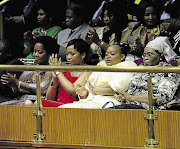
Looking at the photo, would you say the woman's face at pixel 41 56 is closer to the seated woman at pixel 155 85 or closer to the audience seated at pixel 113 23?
the audience seated at pixel 113 23

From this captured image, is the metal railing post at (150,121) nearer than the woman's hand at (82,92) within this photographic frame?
Yes

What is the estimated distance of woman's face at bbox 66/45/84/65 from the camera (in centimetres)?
→ 493

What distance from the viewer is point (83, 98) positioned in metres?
4.40

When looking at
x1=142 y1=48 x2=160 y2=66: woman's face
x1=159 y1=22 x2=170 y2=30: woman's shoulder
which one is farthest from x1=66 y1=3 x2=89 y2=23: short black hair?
x1=142 y1=48 x2=160 y2=66: woman's face

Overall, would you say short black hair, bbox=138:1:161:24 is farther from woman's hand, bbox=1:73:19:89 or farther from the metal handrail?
the metal handrail

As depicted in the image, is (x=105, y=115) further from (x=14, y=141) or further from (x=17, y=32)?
(x=17, y=32)

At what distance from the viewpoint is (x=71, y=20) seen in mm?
5914

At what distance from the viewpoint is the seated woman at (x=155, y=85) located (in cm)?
393

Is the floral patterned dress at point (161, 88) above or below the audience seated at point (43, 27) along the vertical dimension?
below

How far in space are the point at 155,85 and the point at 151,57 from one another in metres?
0.43

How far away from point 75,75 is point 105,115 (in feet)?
4.00

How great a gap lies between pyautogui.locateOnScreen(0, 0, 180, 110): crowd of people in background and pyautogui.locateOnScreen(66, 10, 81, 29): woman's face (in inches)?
0.5

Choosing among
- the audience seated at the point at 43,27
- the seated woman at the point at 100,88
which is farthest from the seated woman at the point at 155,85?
the audience seated at the point at 43,27

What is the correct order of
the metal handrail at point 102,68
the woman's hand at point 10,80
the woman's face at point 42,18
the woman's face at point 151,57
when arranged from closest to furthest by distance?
the metal handrail at point 102,68
the woman's face at point 151,57
the woman's hand at point 10,80
the woman's face at point 42,18
